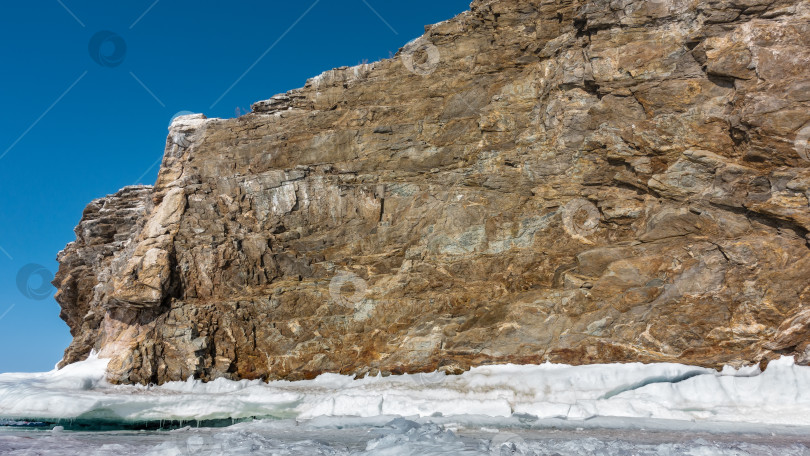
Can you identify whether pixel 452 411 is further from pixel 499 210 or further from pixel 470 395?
pixel 499 210

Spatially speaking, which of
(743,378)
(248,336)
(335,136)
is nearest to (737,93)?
(743,378)

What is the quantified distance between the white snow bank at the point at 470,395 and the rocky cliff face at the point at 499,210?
629 mm

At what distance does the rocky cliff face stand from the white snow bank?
629mm

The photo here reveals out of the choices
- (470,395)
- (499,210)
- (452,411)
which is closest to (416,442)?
(452,411)

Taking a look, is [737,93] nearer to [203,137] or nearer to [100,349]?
[203,137]

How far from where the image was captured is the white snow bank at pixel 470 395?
13609 millimetres

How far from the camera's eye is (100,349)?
20.6m

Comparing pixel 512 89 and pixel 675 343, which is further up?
pixel 512 89

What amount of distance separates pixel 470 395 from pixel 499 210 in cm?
646

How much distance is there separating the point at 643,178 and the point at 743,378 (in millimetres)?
6385

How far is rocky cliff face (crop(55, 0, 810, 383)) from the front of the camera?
15.3 m

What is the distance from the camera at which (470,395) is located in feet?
50.1

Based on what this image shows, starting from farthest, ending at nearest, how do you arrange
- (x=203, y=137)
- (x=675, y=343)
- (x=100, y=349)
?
1. (x=203, y=137)
2. (x=100, y=349)
3. (x=675, y=343)

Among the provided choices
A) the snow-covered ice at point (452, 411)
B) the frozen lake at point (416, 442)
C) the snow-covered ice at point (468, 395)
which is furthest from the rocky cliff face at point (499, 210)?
the frozen lake at point (416, 442)
